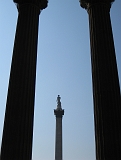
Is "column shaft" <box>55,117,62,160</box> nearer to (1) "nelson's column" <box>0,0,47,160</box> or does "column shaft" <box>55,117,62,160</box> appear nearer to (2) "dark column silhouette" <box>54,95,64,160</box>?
(2) "dark column silhouette" <box>54,95,64,160</box>

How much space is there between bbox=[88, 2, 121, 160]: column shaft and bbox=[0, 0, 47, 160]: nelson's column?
5.53 m

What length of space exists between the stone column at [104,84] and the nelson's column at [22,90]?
552cm

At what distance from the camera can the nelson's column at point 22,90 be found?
18.9 meters

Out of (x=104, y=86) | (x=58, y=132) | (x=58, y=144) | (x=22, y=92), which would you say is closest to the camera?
(x=22, y=92)

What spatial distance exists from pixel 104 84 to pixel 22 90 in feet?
23.2

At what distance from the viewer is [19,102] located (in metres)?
20.4

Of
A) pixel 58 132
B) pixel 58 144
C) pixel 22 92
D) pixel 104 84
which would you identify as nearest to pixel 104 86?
pixel 104 84

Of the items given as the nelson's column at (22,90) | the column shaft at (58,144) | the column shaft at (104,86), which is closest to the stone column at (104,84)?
the column shaft at (104,86)

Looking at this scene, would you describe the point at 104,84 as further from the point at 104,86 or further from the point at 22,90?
the point at 22,90

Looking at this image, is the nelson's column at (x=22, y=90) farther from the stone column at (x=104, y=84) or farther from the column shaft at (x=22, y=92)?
the stone column at (x=104, y=84)

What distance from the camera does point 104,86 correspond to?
21.0m

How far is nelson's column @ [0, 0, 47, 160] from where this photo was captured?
18859mm

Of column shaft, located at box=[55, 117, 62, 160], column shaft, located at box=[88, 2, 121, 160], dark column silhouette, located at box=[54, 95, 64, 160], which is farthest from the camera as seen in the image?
dark column silhouette, located at box=[54, 95, 64, 160]

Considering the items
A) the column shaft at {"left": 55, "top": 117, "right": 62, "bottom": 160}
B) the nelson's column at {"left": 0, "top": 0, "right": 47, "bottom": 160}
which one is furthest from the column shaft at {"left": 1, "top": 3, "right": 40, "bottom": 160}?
the column shaft at {"left": 55, "top": 117, "right": 62, "bottom": 160}
